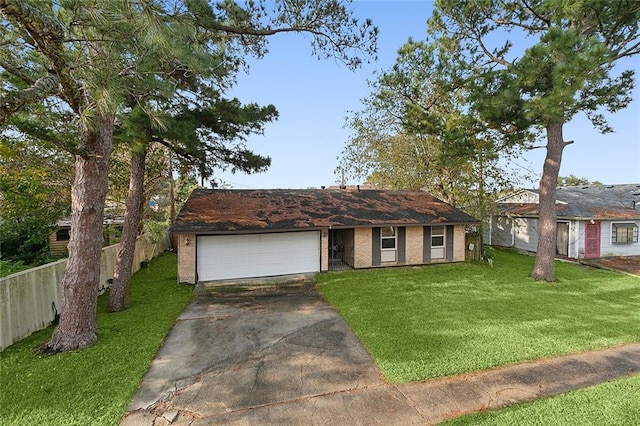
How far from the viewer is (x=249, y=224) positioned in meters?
11.9

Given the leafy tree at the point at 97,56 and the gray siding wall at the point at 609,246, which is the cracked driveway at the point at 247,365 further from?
the gray siding wall at the point at 609,246

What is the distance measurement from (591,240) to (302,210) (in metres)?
15.5

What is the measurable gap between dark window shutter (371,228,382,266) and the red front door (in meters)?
11.6

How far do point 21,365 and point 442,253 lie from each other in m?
14.6

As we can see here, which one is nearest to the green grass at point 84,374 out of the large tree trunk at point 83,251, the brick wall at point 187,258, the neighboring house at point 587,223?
the large tree trunk at point 83,251

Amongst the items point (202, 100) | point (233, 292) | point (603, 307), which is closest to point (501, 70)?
point (603, 307)

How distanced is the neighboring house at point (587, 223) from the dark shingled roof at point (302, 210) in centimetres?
644

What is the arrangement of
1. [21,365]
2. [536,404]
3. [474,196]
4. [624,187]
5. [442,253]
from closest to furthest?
[536,404] < [21,365] < [442,253] < [474,196] < [624,187]

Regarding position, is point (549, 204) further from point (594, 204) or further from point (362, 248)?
point (594, 204)

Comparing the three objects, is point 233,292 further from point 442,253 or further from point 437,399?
point 442,253

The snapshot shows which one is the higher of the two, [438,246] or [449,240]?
[449,240]

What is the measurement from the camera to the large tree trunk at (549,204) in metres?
11.4

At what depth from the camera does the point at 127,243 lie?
338 inches

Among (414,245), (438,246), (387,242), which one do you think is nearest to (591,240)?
(438,246)
